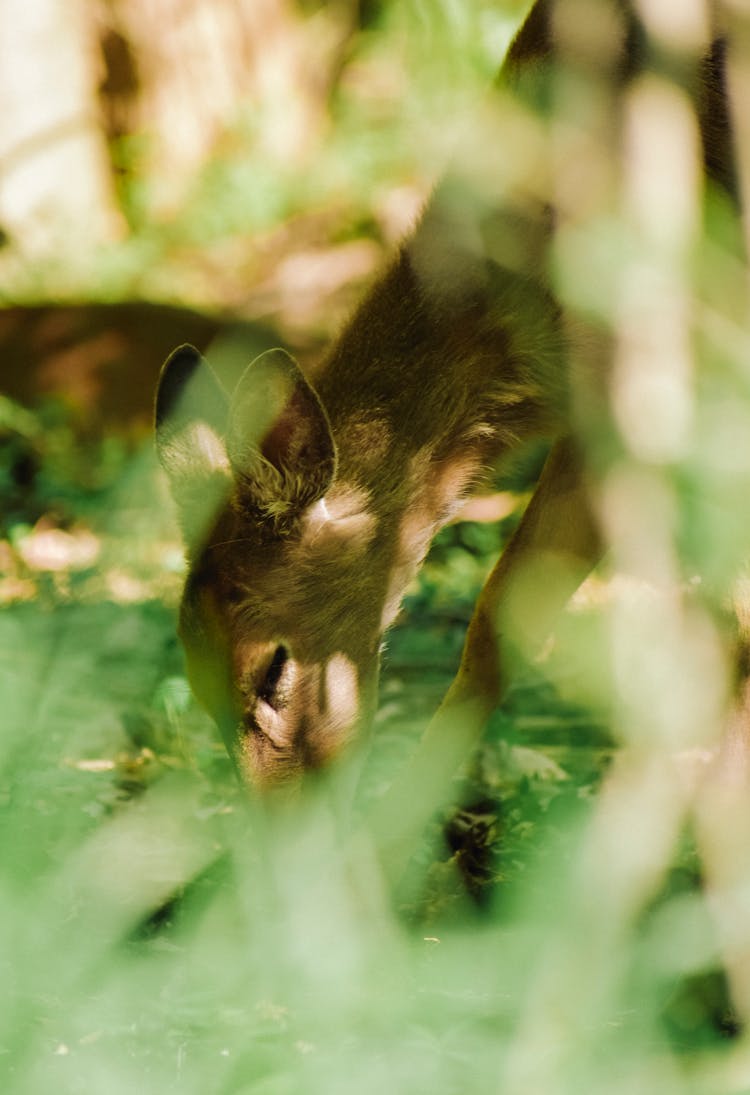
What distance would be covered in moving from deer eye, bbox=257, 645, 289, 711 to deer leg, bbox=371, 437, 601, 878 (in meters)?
0.53

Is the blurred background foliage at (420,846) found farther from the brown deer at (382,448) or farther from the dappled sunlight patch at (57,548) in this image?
the brown deer at (382,448)

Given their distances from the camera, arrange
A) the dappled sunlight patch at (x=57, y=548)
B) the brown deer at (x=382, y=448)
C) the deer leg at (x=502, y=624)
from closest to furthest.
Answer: the brown deer at (x=382, y=448), the deer leg at (x=502, y=624), the dappled sunlight patch at (x=57, y=548)

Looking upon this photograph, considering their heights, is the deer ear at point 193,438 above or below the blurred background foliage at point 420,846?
above

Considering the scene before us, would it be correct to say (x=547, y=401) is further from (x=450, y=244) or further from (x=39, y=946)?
(x=39, y=946)

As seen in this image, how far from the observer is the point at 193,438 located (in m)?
2.92

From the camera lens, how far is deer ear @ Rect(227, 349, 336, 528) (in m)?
2.65

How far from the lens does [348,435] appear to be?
3035mm

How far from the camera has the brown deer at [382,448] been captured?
9.29 ft

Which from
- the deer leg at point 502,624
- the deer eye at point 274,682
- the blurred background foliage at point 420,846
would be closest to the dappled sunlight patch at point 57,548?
the blurred background foliage at point 420,846

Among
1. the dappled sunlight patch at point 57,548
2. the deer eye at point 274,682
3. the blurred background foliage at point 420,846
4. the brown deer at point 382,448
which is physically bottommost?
the dappled sunlight patch at point 57,548

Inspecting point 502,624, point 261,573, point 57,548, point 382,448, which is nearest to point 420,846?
point 502,624

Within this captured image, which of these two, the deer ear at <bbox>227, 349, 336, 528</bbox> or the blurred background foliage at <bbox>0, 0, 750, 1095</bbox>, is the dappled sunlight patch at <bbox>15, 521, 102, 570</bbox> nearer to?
the blurred background foliage at <bbox>0, 0, 750, 1095</bbox>

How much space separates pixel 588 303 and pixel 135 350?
15.5ft

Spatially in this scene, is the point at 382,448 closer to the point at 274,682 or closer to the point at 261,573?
the point at 261,573
